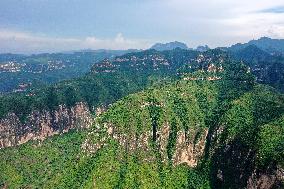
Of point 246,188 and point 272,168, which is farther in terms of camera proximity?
point 246,188

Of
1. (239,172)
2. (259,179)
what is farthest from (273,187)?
(239,172)

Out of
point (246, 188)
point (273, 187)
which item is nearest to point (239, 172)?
point (246, 188)

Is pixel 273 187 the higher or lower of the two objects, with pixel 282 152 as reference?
lower

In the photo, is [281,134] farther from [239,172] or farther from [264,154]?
[239,172]

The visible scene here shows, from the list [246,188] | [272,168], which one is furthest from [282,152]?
[246,188]

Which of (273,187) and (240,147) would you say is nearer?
(273,187)

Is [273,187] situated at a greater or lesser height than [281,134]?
lesser

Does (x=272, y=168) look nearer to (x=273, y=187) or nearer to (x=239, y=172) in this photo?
(x=273, y=187)

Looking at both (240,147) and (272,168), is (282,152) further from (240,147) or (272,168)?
(240,147)
